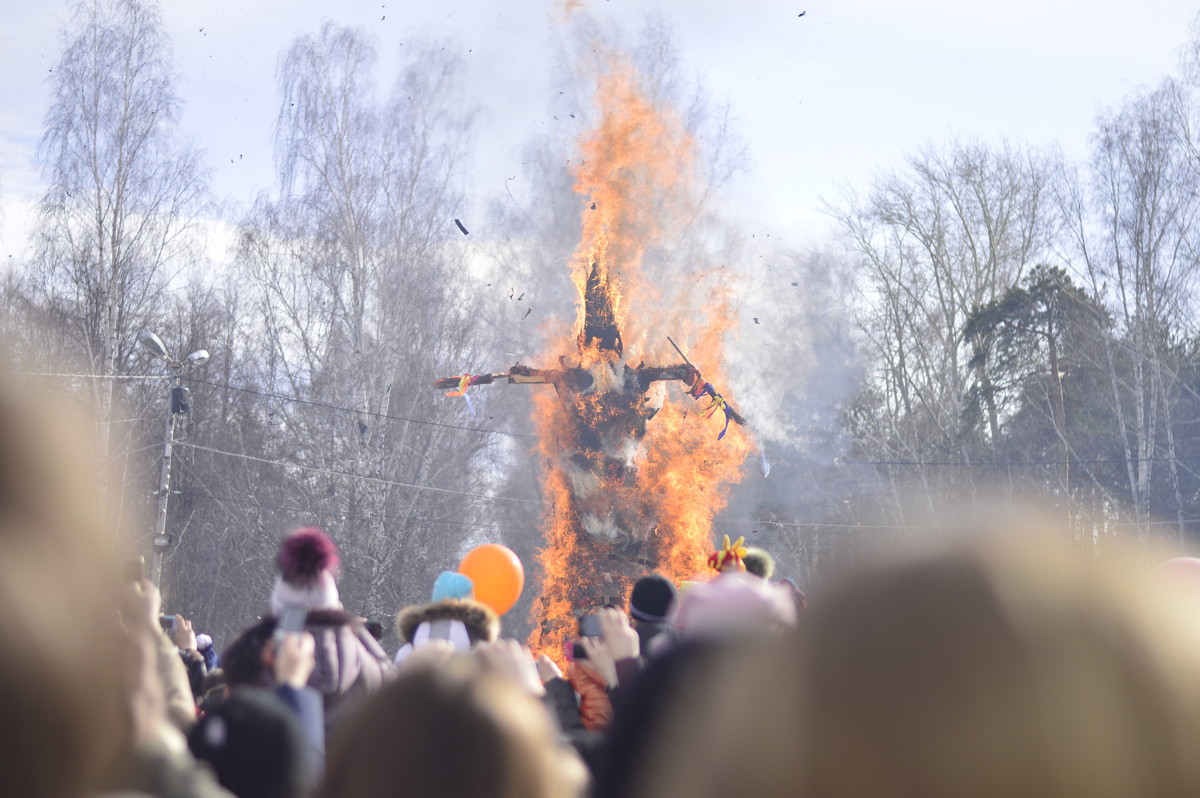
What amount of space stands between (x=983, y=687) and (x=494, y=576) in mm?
6230

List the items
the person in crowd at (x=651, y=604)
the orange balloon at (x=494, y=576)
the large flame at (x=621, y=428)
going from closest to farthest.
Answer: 1. the person in crowd at (x=651, y=604)
2. the orange balloon at (x=494, y=576)
3. the large flame at (x=621, y=428)

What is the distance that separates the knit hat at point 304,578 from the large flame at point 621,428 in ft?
32.5

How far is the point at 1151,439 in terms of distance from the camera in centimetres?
2412

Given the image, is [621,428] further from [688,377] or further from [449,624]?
[449,624]

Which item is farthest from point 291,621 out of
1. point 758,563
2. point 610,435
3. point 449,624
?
point 610,435

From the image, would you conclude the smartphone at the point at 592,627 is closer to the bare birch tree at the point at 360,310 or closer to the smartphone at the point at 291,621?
the smartphone at the point at 291,621

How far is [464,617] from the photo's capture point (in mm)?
4375

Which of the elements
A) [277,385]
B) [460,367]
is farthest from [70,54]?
[460,367]

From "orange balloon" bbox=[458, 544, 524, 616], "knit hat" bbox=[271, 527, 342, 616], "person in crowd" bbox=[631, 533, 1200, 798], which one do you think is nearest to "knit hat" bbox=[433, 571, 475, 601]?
"orange balloon" bbox=[458, 544, 524, 616]

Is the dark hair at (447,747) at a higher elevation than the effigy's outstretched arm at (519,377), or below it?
below

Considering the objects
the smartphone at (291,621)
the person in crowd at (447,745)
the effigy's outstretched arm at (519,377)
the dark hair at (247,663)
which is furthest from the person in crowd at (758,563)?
the effigy's outstretched arm at (519,377)

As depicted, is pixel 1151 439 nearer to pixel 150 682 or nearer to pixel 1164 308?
pixel 1164 308

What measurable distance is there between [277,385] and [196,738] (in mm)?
26410

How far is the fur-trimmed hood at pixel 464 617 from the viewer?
172 inches
